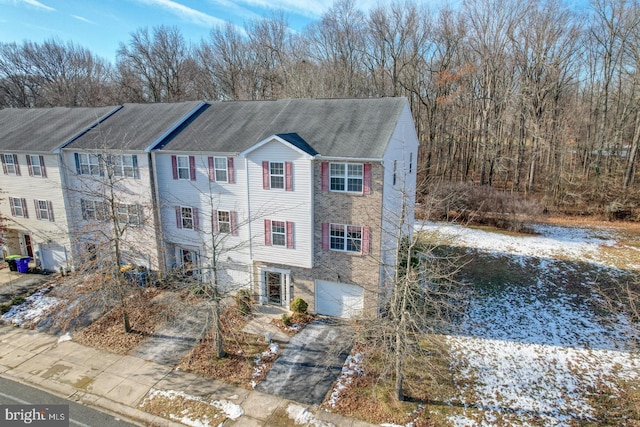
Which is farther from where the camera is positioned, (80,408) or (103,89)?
(103,89)

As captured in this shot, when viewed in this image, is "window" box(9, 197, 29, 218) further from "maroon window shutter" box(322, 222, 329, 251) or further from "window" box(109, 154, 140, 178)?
"maroon window shutter" box(322, 222, 329, 251)

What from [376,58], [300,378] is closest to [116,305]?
[300,378]

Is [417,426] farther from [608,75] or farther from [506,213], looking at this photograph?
[608,75]

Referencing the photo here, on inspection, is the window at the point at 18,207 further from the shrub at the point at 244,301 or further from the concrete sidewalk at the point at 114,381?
the shrub at the point at 244,301

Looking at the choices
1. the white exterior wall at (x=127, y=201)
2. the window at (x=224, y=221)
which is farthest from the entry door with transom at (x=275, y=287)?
the white exterior wall at (x=127, y=201)

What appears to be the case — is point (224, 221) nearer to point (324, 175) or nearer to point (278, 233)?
point (278, 233)

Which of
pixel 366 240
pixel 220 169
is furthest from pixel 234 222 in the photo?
pixel 366 240

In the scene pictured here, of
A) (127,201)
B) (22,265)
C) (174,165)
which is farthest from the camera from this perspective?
(22,265)
